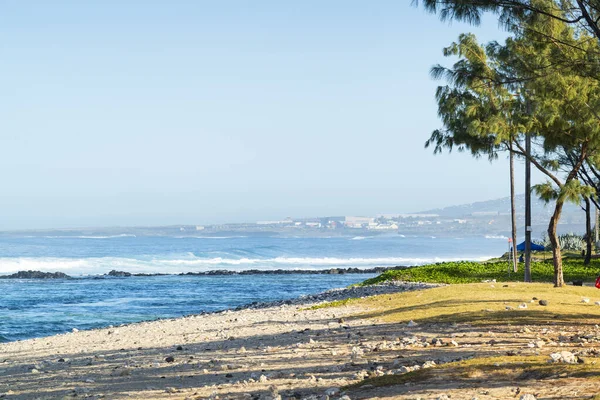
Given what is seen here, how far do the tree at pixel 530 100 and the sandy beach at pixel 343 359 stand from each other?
419cm

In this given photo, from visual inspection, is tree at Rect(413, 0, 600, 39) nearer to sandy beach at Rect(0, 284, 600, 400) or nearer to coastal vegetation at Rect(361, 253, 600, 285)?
sandy beach at Rect(0, 284, 600, 400)

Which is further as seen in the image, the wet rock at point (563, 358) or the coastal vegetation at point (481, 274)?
the coastal vegetation at point (481, 274)

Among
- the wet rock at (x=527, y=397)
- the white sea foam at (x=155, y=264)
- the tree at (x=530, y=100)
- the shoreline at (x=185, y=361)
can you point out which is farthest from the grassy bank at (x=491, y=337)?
the white sea foam at (x=155, y=264)

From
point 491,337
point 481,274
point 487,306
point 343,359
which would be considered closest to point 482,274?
point 481,274

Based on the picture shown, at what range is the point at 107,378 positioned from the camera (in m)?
11.7

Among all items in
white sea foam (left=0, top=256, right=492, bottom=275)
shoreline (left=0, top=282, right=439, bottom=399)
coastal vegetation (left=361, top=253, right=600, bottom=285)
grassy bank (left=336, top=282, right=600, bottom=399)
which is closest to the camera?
grassy bank (left=336, top=282, right=600, bottom=399)

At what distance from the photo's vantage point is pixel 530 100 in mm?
21719

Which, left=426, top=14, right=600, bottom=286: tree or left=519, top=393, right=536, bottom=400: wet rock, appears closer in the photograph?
left=519, top=393, right=536, bottom=400: wet rock

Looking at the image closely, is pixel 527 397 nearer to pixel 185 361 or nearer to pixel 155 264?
pixel 185 361

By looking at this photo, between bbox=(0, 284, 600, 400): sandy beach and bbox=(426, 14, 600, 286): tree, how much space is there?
419cm

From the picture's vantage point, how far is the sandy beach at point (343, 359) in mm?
8234

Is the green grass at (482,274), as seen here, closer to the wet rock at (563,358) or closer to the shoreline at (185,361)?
the shoreline at (185,361)

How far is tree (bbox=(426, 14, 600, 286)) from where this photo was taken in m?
15.8

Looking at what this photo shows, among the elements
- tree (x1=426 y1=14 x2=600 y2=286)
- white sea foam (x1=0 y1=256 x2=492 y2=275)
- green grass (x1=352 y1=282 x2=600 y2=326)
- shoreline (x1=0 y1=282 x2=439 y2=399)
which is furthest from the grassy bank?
white sea foam (x1=0 y1=256 x2=492 y2=275)
